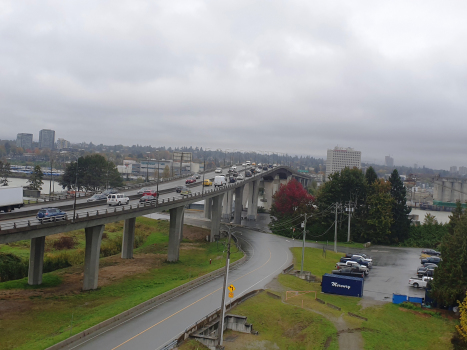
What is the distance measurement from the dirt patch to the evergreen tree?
164ft

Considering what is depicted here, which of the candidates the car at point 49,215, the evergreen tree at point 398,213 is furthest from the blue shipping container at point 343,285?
the evergreen tree at point 398,213

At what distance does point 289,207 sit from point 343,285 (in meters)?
49.8

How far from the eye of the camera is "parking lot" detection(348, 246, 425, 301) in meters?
47.7

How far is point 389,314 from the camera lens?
38.7 m

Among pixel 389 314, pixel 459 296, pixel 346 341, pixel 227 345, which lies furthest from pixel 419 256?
pixel 227 345

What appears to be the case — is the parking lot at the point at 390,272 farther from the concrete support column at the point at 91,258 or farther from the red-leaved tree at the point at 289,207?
the concrete support column at the point at 91,258

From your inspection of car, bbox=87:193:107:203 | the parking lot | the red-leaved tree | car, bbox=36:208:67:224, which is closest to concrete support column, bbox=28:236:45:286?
car, bbox=36:208:67:224

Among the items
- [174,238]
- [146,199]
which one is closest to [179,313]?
[146,199]

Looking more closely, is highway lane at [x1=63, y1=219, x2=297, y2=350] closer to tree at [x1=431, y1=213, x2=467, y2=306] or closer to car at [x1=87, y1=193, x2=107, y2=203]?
tree at [x1=431, y1=213, x2=467, y2=306]

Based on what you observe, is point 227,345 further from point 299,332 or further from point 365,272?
point 365,272

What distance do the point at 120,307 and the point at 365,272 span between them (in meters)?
34.4

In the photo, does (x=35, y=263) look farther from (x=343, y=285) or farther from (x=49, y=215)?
(x=343, y=285)

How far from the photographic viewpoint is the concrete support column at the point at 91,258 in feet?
139

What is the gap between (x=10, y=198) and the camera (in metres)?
42.8
